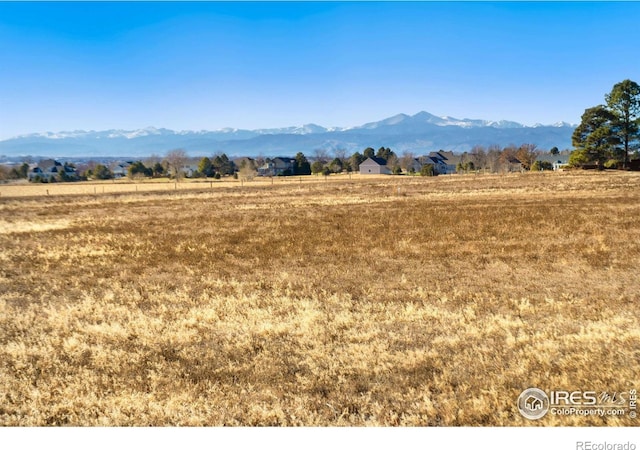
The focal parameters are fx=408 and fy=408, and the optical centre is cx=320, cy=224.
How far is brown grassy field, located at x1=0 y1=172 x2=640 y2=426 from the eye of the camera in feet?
17.8

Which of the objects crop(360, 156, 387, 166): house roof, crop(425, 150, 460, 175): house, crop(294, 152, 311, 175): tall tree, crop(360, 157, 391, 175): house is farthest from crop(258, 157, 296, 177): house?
crop(425, 150, 460, 175): house

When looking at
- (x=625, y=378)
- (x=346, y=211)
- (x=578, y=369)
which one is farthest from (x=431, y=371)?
(x=346, y=211)

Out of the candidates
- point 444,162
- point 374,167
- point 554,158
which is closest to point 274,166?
point 374,167

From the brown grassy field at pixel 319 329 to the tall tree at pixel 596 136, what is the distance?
175 feet

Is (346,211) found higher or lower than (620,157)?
lower

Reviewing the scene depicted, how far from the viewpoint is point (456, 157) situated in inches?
6161

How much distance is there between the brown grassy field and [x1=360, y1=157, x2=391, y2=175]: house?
104 m

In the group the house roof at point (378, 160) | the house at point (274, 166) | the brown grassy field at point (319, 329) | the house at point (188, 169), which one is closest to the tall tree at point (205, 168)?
the house at point (188, 169)

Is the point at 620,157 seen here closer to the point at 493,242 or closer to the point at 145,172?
the point at 493,242

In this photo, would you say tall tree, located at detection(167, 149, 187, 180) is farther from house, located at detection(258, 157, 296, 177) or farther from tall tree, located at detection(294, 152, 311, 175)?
tall tree, located at detection(294, 152, 311, 175)

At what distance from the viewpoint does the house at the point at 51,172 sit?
357ft

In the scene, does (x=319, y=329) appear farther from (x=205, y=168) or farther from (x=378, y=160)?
(x=378, y=160)

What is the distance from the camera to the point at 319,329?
26.0 feet

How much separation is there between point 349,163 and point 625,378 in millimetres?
125844
